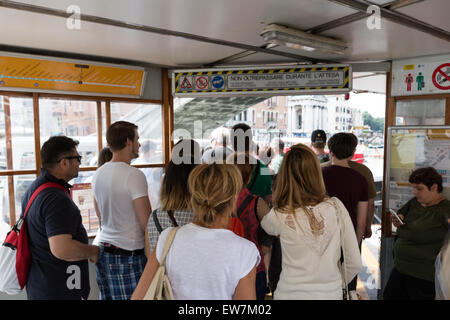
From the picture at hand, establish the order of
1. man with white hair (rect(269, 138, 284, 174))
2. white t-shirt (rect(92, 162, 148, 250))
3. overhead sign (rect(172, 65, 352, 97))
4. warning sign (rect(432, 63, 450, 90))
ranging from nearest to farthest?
white t-shirt (rect(92, 162, 148, 250))
warning sign (rect(432, 63, 450, 90))
overhead sign (rect(172, 65, 352, 97))
man with white hair (rect(269, 138, 284, 174))

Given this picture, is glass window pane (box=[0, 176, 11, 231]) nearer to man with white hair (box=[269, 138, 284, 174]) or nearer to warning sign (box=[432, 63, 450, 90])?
man with white hair (box=[269, 138, 284, 174])

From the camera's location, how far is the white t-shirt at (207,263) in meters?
1.23

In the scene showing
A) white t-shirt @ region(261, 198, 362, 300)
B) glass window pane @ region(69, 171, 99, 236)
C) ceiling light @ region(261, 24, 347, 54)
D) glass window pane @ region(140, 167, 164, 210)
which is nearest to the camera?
white t-shirt @ region(261, 198, 362, 300)

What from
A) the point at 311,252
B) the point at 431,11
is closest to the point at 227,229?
the point at 311,252

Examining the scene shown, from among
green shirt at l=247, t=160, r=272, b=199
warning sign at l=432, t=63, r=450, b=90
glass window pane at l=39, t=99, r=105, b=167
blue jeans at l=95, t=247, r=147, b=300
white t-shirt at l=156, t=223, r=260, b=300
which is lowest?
blue jeans at l=95, t=247, r=147, b=300

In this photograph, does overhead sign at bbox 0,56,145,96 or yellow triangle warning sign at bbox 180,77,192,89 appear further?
yellow triangle warning sign at bbox 180,77,192,89

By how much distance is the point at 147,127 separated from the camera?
161 inches

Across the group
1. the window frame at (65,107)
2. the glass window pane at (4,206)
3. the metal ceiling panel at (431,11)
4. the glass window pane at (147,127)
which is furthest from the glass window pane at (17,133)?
the metal ceiling panel at (431,11)

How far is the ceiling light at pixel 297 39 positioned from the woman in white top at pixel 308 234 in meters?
1.00

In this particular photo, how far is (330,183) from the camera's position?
8.80ft

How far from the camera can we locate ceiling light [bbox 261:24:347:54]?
7.48 ft

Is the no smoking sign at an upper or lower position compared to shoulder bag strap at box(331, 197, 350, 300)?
upper

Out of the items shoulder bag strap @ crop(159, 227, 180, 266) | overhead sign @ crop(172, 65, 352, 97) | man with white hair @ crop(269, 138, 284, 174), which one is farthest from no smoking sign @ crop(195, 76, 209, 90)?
shoulder bag strap @ crop(159, 227, 180, 266)

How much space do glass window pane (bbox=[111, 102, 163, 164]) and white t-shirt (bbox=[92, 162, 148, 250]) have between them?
72.1 inches
